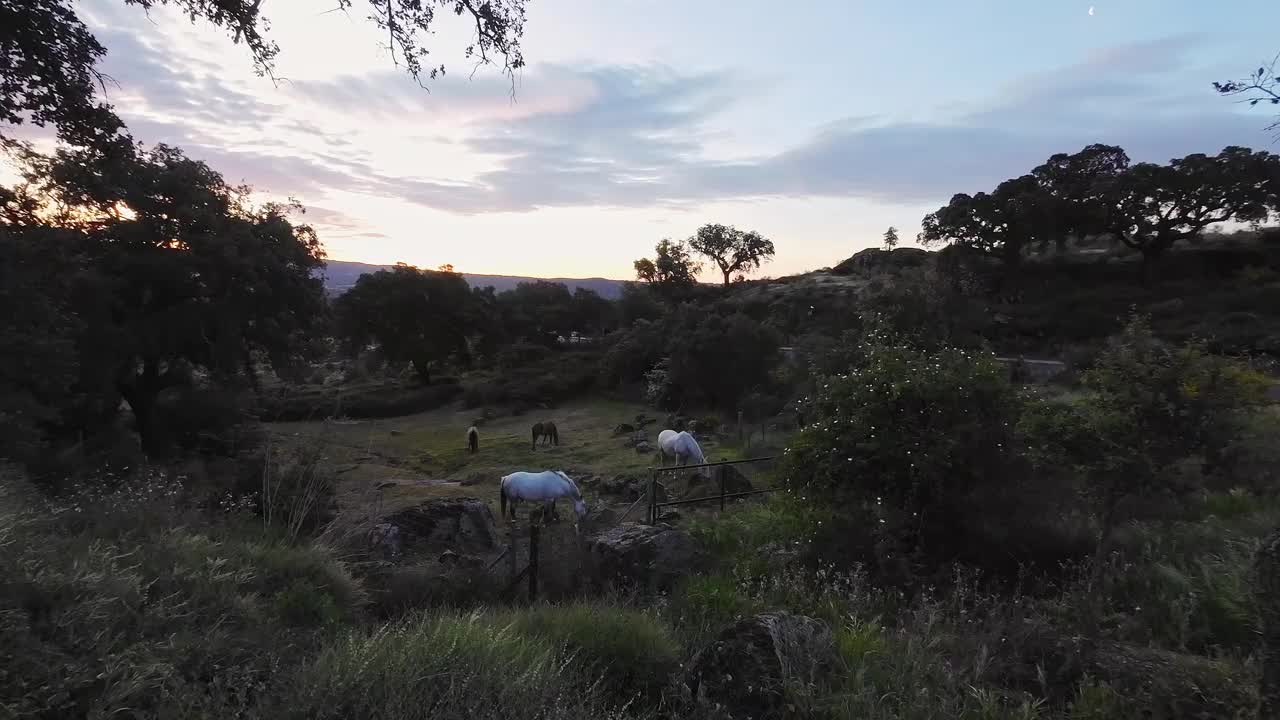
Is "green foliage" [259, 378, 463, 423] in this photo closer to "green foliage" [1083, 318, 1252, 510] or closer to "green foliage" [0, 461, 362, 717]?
"green foliage" [0, 461, 362, 717]

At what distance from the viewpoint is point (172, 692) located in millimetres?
3088

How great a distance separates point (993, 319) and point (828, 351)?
1097 inches

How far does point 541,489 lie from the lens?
12.8 metres

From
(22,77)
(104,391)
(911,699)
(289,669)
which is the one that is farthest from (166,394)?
(911,699)

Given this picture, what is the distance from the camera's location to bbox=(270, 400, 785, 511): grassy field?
17.1 metres

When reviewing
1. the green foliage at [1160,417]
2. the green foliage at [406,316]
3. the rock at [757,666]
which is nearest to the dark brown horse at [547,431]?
the green foliage at [1160,417]

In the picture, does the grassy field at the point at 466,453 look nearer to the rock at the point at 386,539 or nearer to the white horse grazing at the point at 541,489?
the rock at the point at 386,539

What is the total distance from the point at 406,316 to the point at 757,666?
45.4 metres

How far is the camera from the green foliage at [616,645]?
4102 mm

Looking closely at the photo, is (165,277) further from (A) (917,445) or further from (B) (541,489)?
(A) (917,445)

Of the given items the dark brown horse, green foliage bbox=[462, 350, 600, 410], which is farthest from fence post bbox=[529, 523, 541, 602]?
green foliage bbox=[462, 350, 600, 410]

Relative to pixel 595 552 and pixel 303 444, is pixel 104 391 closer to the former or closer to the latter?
pixel 303 444

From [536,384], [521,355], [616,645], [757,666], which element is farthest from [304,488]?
[521,355]

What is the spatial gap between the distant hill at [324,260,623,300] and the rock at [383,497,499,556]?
1739cm
